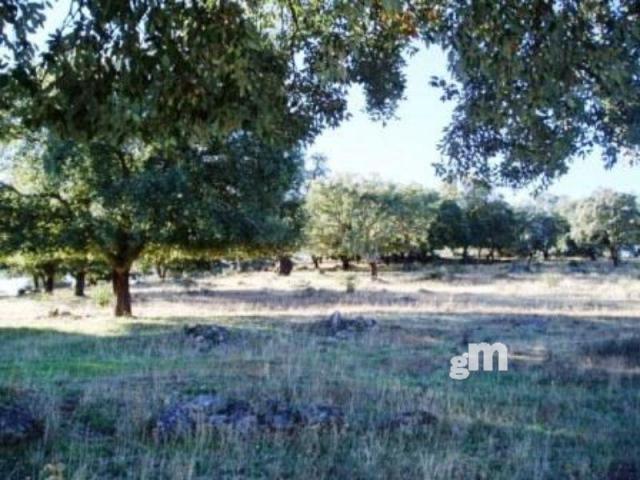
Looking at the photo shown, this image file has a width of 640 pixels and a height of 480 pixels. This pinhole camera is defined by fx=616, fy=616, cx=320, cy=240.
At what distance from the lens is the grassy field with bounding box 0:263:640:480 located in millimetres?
5668

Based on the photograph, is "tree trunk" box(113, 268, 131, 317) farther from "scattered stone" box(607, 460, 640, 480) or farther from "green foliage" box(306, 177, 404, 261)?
"green foliage" box(306, 177, 404, 261)

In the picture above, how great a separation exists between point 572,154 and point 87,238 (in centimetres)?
1597

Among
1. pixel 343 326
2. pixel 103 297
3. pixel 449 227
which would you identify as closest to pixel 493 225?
pixel 449 227

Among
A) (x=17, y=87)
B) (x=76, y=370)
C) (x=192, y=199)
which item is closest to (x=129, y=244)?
(x=192, y=199)

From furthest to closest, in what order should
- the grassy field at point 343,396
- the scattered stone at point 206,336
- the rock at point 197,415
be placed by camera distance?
the scattered stone at point 206,336 → the rock at point 197,415 → the grassy field at point 343,396

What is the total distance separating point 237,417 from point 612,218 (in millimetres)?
72036

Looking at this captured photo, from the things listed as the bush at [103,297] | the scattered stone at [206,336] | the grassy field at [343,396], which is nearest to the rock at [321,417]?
the grassy field at [343,396]

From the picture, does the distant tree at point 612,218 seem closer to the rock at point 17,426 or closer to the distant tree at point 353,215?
the distant tree at point 353,215

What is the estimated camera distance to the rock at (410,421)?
689cm

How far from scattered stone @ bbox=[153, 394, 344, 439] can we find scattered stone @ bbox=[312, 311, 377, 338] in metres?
8.43

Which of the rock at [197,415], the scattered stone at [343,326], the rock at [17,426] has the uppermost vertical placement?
the rock at [17,426]

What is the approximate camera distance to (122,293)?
72.8 ft

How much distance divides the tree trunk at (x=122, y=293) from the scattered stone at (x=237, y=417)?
50.4ft

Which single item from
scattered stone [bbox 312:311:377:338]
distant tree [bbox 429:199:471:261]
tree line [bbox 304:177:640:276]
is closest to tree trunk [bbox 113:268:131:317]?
scattered stone [bbox 312:311:377:338]
